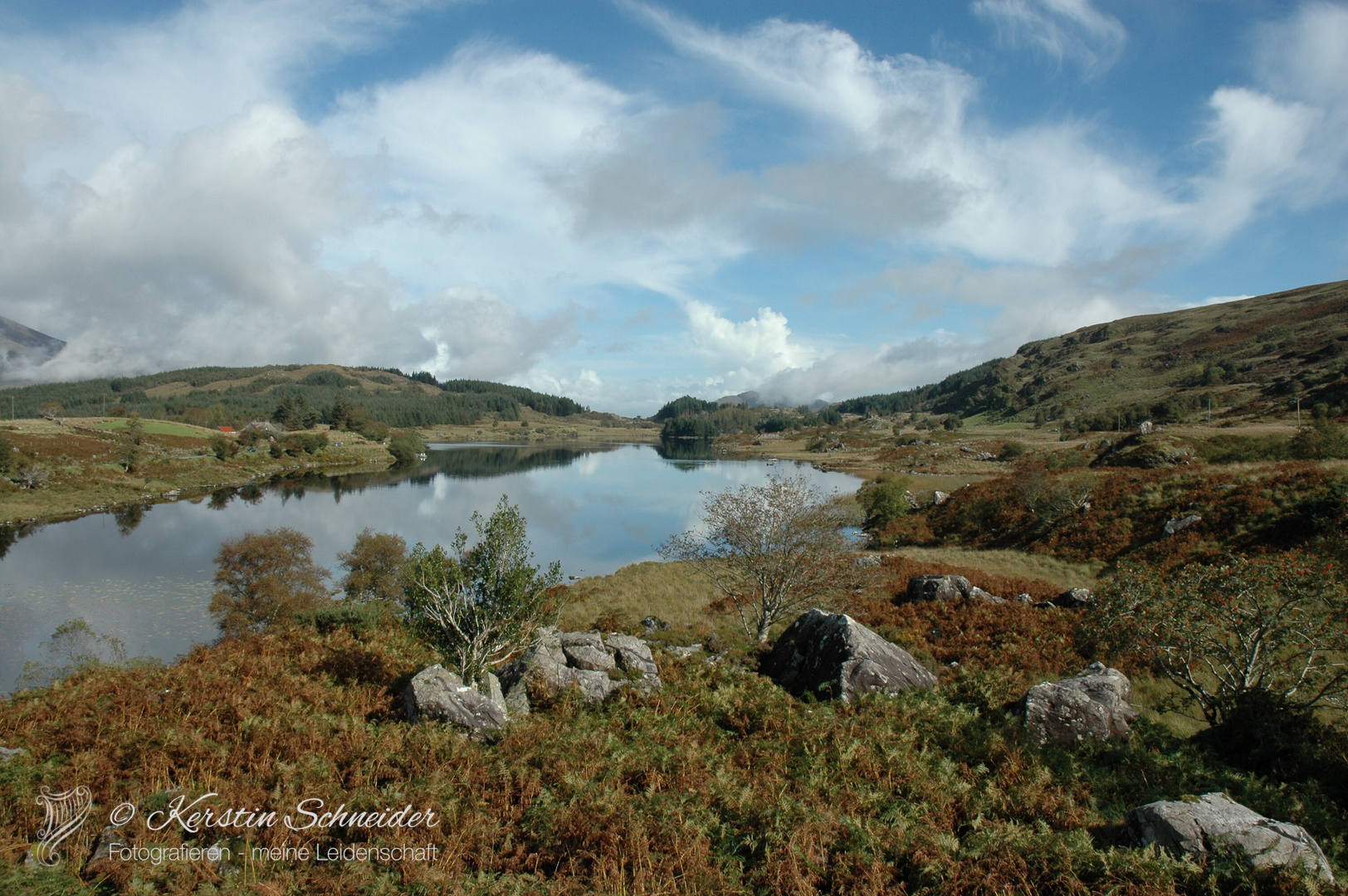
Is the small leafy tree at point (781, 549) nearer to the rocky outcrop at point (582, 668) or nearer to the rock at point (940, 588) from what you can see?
the rock at point (940, 588)

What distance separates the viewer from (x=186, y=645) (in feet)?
89.6

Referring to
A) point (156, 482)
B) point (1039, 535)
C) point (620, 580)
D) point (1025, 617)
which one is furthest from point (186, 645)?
point (156, 482)

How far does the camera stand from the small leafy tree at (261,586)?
27109 mm

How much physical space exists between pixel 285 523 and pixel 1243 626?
71.2m

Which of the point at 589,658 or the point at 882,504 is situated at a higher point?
the point at 589,658

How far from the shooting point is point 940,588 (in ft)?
67.6

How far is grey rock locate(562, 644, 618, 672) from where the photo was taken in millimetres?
12852

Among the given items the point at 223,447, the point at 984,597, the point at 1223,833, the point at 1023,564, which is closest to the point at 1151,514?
the point at 1023,564

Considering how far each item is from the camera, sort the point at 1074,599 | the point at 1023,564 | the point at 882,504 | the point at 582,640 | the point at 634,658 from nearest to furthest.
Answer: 1. the point at 634,658
2. the point at 582,640
3. the point at 1074,599
4. the point at 1023,564
5. the point at 882,504

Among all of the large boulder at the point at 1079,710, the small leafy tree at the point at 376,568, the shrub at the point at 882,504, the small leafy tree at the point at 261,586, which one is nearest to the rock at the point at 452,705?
the large boulder at the point at 1079,710

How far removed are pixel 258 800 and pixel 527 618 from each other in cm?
562

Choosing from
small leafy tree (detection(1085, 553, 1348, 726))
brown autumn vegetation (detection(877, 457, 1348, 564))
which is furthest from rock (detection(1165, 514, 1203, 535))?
small leafy tree (detection(1085, 553, 1348, 726))

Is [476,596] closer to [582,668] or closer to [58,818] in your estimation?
[582,668]

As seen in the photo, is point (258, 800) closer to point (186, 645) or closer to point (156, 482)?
point (186, 645)
